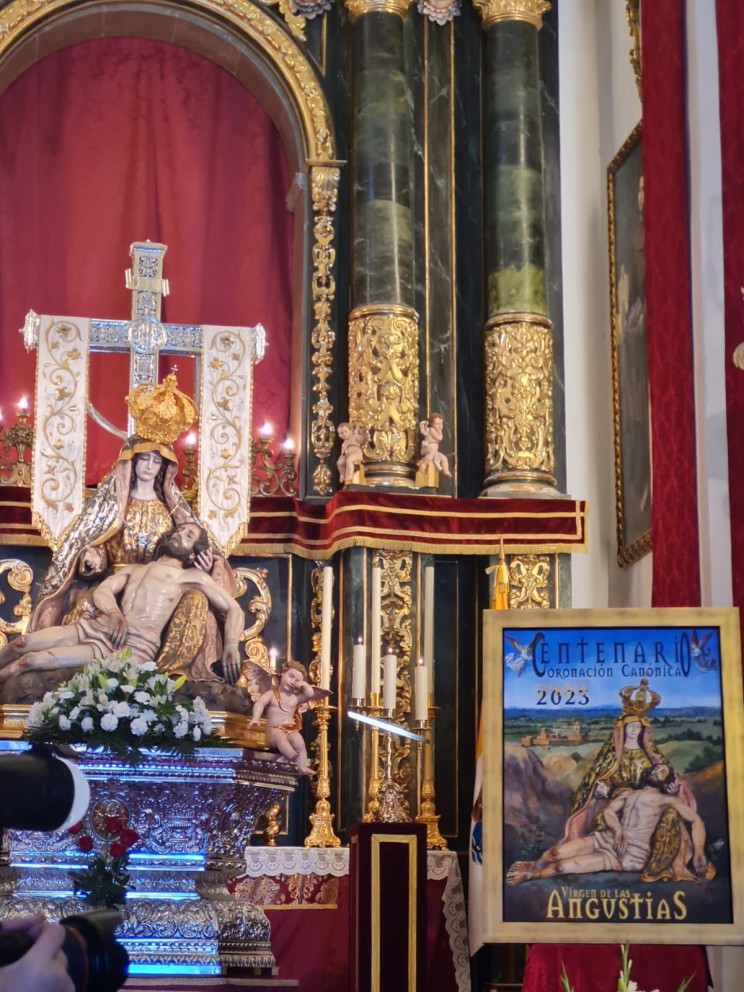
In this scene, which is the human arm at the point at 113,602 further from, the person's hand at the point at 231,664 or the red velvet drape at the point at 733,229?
the red velvet drape at the point at 733,229

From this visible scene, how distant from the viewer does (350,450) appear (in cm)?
956

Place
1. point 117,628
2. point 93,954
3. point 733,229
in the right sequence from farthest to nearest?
point 117,628 < point 733,229 < point 93,954

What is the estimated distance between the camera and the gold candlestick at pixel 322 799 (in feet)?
28.7

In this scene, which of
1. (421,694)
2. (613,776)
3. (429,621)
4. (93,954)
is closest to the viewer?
(93,954)

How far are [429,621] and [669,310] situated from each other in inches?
96.0

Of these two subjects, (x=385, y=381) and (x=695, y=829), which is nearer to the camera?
(x=695, y=829)

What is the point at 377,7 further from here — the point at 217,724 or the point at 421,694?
the point at 217,724

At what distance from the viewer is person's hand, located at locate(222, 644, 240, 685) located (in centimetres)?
797

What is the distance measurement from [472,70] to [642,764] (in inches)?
242

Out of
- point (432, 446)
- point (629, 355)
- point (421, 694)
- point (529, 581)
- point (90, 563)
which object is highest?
point (629, 355)

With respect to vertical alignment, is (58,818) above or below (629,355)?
below

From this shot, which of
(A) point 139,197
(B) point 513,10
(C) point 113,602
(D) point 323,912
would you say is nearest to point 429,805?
(D) point 323,912

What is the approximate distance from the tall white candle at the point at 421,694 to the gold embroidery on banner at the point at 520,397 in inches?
66.3

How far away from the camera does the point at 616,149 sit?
34.1 feet
